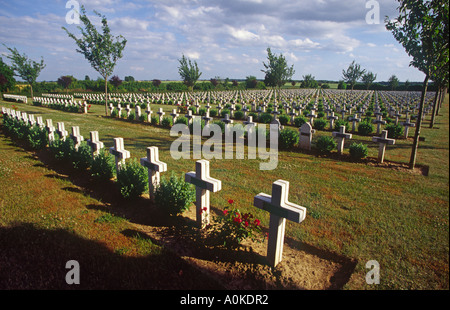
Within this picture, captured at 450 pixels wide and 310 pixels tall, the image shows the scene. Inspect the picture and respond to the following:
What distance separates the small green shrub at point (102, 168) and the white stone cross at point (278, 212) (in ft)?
13.8

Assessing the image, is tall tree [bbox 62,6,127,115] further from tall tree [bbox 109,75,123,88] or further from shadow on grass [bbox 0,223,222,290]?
tall tree [bbox 109,75,123,88]

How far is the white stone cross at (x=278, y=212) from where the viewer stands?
130 inches

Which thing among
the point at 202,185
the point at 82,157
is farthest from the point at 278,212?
the point at 82,157

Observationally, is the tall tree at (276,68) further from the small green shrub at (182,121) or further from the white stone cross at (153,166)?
the white stone cross at (153,166)

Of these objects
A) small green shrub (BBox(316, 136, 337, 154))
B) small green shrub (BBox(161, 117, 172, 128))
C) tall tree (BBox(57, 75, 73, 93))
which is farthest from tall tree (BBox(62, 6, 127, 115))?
tall tree (BBox(57, 75, 73, 93))

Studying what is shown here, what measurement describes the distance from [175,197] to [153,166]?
86 centimetres

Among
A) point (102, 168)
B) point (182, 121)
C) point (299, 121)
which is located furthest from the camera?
point (299, 121)

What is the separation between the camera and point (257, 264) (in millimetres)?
3664

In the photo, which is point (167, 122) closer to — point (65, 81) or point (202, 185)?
point (202, 185)
